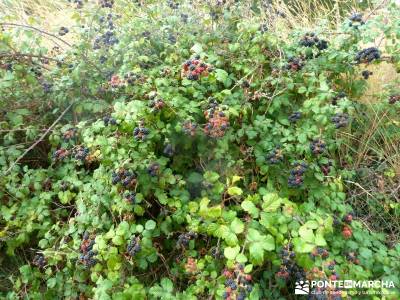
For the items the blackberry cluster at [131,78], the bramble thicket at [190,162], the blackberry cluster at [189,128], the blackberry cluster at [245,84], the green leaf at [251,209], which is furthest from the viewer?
the blackberry cluster at [245,84]

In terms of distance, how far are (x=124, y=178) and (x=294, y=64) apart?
1220 mm

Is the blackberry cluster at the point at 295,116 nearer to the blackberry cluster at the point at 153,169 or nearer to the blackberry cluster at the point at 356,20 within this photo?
the blackberry cluster at the point at 356,20

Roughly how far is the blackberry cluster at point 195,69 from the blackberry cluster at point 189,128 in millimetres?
290

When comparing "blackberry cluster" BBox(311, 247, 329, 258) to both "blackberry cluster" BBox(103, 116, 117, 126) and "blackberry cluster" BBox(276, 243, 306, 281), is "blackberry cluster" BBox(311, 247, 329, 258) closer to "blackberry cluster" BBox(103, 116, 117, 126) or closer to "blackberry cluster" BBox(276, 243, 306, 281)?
"blackberry cluster" BBox(276, 243, 306, 281)

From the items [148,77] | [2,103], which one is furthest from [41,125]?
[148,77]

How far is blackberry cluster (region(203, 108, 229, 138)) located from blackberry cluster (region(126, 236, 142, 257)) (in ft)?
2.08

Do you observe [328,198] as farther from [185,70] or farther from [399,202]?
[185,70]

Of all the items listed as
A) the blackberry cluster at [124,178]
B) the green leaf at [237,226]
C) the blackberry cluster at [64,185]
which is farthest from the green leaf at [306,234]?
the blackberry cluster at [64,185]

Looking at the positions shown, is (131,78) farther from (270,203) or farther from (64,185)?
(270,203)

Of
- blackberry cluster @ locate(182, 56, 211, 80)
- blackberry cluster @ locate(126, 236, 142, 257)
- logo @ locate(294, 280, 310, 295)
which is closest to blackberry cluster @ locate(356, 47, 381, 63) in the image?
blackberry cluster @ locate(182, 56, 211, 80)

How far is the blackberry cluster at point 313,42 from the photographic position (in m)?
2.29

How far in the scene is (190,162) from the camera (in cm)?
219

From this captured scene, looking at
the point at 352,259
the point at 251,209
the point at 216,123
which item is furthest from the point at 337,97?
the point at 251,209

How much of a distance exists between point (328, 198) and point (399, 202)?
30.2 inches
